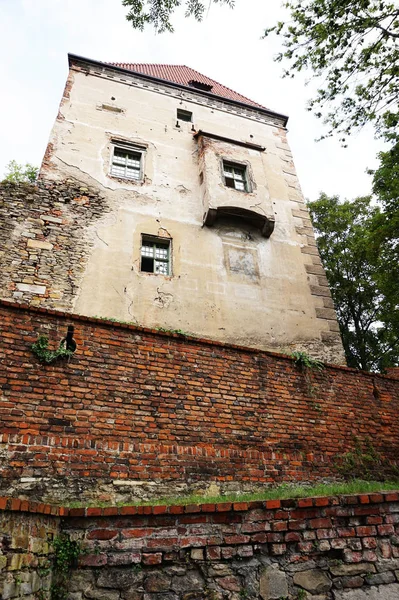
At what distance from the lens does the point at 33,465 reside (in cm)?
509

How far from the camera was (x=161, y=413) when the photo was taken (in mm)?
6223

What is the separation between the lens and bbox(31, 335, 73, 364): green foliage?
5922 mm

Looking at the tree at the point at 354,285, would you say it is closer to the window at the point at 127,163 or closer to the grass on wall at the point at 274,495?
the window at the point at 127,163

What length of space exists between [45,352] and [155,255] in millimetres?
5414

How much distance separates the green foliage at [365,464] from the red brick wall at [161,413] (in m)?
0.16

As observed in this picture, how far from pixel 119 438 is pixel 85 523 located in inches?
80.5

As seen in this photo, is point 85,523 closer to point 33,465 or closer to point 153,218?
point 33,465

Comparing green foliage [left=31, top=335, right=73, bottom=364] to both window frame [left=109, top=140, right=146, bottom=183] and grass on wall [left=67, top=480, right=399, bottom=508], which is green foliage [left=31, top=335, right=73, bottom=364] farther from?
window frame [left=109, top=140, right=146, bottom=183]

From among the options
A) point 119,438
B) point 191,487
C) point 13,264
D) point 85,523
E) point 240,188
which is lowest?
point 85,523

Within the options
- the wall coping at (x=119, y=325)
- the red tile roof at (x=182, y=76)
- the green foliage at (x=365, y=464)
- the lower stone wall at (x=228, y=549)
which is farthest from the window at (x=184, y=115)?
the lower stone wall at (x=228, y=549)

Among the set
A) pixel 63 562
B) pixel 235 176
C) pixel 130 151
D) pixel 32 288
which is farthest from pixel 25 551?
pixel 235 176

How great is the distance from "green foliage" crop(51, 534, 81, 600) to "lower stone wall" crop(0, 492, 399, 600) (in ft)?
0.18

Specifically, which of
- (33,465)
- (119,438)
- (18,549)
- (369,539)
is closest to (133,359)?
(119,438)

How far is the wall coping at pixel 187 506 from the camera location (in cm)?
337
